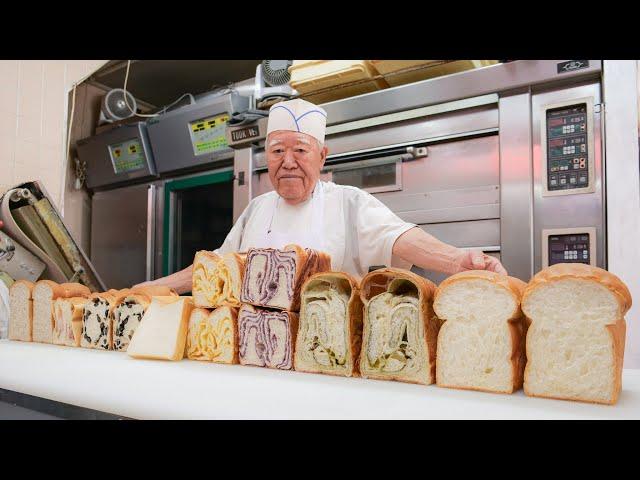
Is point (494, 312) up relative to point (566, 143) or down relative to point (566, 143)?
down

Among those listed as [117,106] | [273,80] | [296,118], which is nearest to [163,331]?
[296,118]

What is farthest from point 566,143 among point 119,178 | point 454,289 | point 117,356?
point 119,178

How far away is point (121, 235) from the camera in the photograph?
4.36m

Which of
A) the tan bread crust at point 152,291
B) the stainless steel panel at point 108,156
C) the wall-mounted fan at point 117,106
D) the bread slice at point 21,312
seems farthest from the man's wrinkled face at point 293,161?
the wall-mounted fan at point 117,106

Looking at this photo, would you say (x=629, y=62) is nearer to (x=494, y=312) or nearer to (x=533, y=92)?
(x=533, y=92)

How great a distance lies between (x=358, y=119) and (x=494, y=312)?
1.86 metres

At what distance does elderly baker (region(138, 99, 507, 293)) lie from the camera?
225 centimetres

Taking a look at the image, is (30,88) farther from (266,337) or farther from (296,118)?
(266,337)

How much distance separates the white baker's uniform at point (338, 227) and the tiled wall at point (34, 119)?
172 centimetres

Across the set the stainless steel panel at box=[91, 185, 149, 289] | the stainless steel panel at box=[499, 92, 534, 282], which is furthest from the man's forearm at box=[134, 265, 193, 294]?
the stainless steel panel at box=[91, 185, 149, 289]

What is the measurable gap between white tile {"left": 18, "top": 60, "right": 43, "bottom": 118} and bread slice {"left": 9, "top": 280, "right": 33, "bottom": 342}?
1.71 metres

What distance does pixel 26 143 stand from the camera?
3.26 metres

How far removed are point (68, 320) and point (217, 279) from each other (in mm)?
766

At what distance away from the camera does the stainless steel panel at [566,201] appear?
212 centimetres
